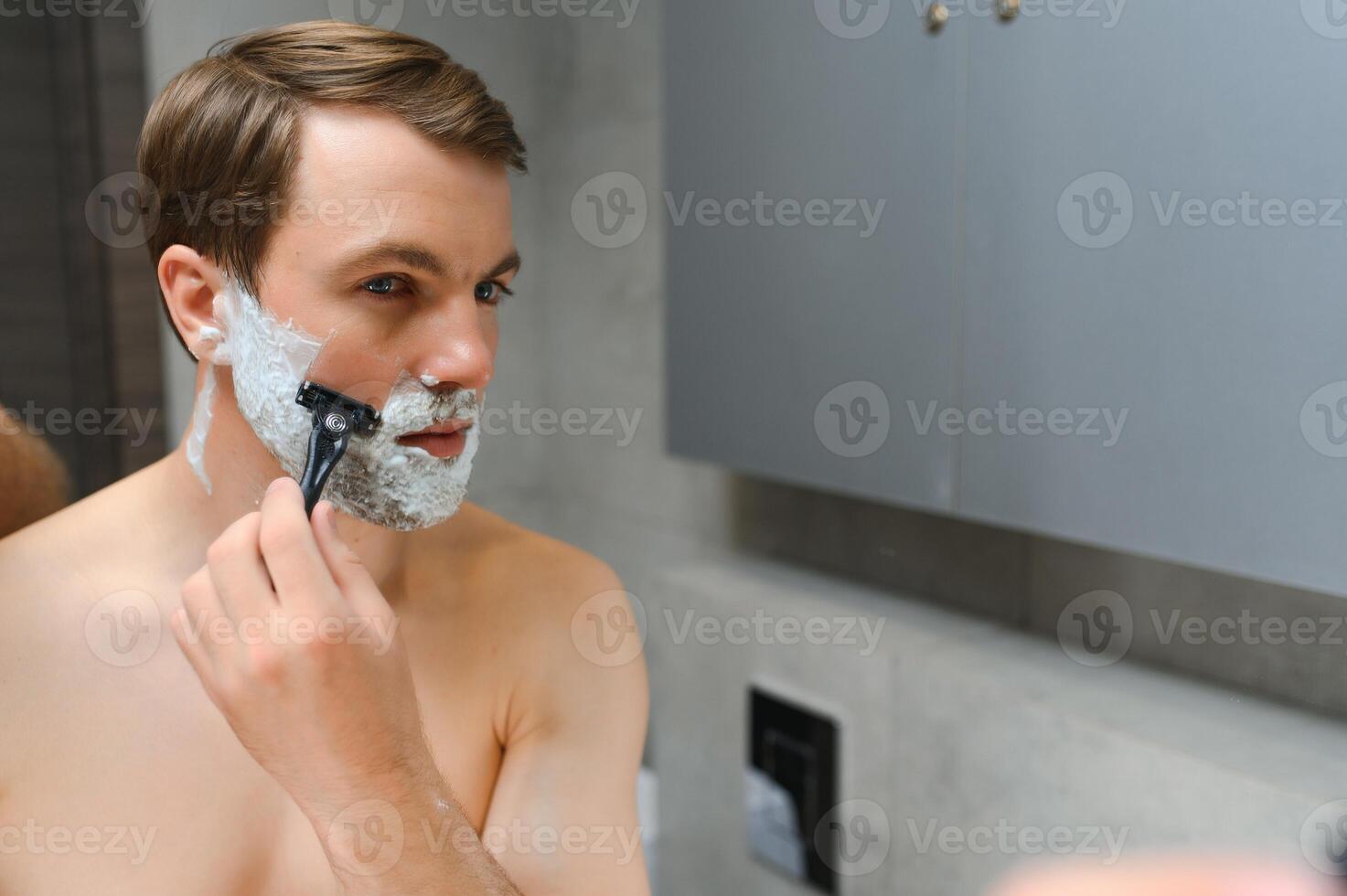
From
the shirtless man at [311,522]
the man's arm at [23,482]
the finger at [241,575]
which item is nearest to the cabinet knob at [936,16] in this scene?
the shirtless man at [311,522]

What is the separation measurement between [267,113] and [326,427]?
217 millimetres

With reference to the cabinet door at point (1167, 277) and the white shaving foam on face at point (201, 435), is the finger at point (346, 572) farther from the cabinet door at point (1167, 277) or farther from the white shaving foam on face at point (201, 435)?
the cabinet door at point (1167, 277)

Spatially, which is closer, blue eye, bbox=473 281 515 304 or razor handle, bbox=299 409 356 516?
razor handle, bbox=299 409 356 516

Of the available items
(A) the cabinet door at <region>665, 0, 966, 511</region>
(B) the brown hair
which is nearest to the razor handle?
(B) the brown hair

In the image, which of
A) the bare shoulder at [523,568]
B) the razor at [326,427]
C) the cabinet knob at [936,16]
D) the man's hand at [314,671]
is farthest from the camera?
the cabinet knob at [936,16]

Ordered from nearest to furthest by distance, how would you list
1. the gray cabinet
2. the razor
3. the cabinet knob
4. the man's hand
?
1. the man's hand
2. the razor
3. the gray cabinet
4. the cabinet knob

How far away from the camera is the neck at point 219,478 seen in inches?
33.3

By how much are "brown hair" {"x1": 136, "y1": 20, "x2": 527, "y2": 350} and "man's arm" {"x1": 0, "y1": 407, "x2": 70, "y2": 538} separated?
0.82 ft

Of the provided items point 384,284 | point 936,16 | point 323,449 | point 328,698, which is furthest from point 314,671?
point 936,16

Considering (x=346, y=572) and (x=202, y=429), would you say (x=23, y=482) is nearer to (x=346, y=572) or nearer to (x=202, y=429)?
(x=202, y=429)

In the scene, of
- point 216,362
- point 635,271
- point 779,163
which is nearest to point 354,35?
point 216,362

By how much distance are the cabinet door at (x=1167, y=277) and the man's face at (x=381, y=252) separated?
0.49 metres

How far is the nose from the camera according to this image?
78 centimetres

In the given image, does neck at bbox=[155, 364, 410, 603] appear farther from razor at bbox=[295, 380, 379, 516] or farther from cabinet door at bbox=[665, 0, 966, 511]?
cabinet door at bbox=[665, 0, 966, 511]
